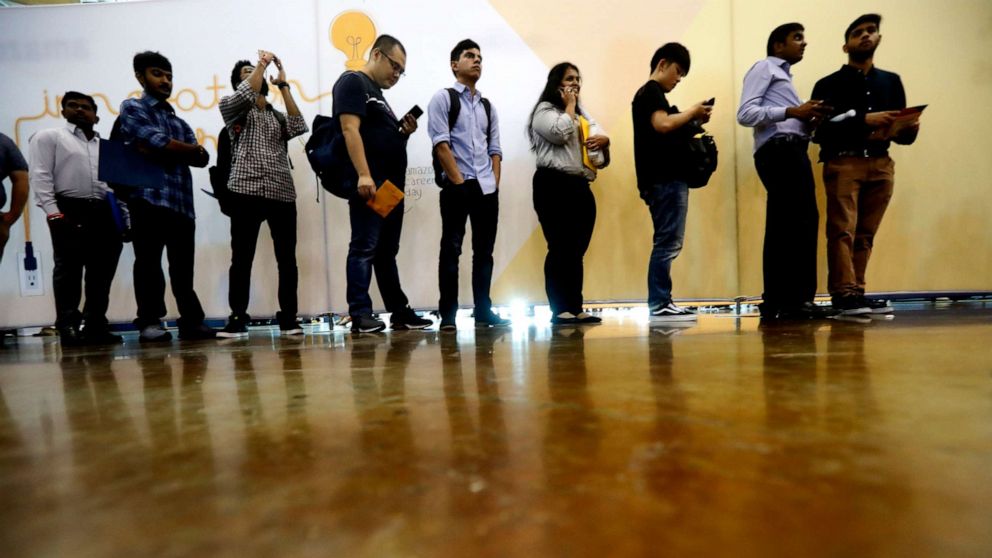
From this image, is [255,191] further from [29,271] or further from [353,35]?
[29,271]

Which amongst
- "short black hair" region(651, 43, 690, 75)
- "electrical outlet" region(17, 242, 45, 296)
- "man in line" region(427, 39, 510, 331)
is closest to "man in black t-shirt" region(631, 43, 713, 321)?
"short black hair" region(651, 43, 690, 75)

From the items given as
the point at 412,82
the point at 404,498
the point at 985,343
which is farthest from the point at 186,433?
the point at 412,82

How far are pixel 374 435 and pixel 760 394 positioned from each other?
387mm

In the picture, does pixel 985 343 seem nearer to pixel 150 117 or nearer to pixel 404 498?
pixel 404 498

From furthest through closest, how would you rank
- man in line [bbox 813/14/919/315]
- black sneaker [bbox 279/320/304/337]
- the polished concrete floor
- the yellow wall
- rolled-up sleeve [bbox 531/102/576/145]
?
1. the yellow wall
2. black sneaker [bbox 279/320/304/337]
3. rolled-up sleeve [bbox 531/102/576/145]
4. man in line [bbox 813/14/919/315]
5. the polished concrete floor

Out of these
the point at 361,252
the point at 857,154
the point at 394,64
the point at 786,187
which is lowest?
the point at 361,252

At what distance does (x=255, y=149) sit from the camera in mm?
2311

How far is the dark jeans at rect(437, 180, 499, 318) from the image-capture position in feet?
7.47

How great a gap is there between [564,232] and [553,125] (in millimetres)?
432

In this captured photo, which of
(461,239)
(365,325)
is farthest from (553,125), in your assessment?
(365,325)

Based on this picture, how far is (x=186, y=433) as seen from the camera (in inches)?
19.2

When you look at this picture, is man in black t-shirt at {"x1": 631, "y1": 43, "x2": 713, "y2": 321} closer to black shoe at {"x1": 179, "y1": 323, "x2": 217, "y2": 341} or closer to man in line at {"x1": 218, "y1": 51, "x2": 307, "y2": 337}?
man in line at {"x1": 218, "y1": 51, "x2": 307, "y2": 337}

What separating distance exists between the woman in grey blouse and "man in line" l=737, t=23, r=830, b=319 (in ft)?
2.03

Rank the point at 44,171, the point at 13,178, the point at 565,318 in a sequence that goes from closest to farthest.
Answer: the point at 565,318 → the point at 44,171 → the point at 13,178
